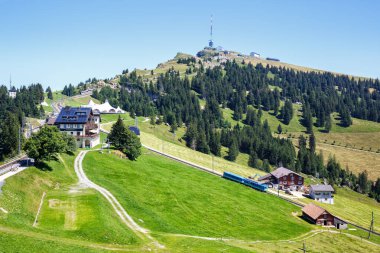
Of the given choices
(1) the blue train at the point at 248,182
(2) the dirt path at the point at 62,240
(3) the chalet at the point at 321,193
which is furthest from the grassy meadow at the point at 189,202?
(3) the chalet at the point at 321,193

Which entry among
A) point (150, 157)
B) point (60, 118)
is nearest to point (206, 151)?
point (150, 157)

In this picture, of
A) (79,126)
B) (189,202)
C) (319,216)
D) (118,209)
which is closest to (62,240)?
(118,209)

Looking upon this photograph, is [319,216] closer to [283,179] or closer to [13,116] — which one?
[283,179]

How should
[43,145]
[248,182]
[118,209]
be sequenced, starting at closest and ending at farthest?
[118,209] → [43,145] → [248,182]

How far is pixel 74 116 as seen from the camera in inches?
4867

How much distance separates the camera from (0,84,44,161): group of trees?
8925 cm

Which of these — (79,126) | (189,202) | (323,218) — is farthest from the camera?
(79,126)

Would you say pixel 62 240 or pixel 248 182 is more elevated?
pixel 62 240

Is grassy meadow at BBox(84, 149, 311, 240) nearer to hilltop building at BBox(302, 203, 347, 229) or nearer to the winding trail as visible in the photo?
the winding trail

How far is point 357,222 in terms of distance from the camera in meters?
Answer: 110

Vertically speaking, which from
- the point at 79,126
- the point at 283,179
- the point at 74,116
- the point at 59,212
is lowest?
the point at 283,179

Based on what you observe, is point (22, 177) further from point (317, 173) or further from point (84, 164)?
point (317, 173)

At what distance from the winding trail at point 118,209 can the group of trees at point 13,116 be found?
15.6m

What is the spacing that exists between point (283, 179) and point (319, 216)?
36.9 m
